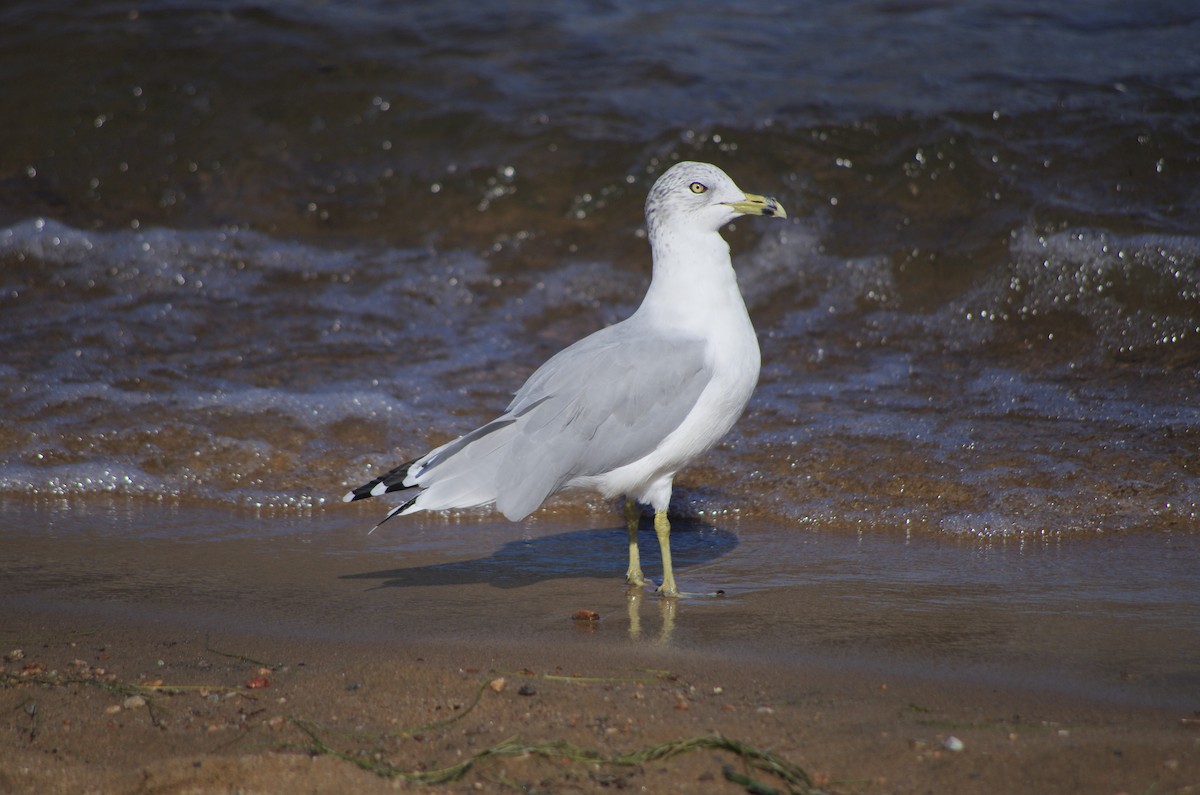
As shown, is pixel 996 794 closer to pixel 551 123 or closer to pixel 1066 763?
pixel 1066 763

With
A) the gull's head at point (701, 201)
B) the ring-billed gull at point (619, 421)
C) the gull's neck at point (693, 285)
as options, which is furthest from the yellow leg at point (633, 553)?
the gull's head at point (701, 201)

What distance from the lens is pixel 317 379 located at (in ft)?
21.8

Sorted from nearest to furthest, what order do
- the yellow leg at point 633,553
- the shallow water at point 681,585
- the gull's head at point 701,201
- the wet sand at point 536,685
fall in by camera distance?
the wet sand at point 536,685
the shallow water at point 681,585
the yellow leg at point 633,553
the gull's head at point 701,201

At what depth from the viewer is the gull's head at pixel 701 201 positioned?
4488 millimetres

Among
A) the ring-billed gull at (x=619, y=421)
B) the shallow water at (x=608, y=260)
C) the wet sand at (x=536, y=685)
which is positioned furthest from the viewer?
the shallow water at (x=608, y=260)

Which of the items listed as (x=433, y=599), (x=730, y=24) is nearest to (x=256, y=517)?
(x=433, y=599)

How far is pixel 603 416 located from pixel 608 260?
455cm

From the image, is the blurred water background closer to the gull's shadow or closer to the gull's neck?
the gull's shadow

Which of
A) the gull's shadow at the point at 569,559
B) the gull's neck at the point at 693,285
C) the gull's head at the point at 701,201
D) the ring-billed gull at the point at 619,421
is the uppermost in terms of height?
the gull's head at the point at 701,201

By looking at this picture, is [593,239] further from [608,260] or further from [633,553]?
[633,553]

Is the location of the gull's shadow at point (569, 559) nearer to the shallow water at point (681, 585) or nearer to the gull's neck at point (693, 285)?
the shallow water at point (681, 585)

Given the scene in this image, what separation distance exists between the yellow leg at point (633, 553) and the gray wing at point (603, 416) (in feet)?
1.10

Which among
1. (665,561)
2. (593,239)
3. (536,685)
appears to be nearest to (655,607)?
(665,561)

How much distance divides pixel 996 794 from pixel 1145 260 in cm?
583
